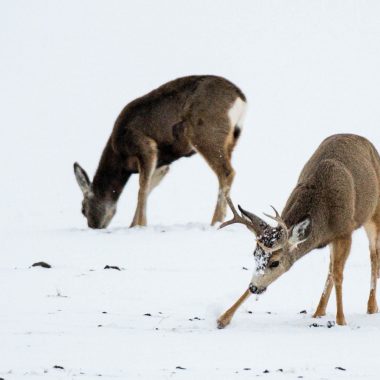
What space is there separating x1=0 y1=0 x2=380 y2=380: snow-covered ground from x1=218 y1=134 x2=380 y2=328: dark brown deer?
41 cm

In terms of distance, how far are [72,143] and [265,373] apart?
35225mm

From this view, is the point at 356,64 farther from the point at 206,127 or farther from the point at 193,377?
the point at 193,377

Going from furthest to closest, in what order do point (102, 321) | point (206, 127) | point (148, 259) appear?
point (206, 127), point (148, 259), point (102, 321)

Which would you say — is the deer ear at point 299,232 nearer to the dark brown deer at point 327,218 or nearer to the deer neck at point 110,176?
the dark brown deer at point 327,218

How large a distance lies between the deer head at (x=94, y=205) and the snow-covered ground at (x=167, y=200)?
0.66 meters

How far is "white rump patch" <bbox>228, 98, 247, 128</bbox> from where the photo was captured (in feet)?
58.0

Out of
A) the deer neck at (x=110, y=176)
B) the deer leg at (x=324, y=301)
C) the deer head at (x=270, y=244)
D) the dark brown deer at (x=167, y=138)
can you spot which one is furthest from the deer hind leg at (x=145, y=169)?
the deer head at (x=270, y=244)

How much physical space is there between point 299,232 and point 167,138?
7741mm

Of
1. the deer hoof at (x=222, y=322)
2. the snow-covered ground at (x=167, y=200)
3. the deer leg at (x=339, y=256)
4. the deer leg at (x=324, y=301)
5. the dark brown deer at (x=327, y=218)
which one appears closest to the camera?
the snow-covered ground at (x=167, y=200)

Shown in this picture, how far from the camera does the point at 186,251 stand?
48.9ft

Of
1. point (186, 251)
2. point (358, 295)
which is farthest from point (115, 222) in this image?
point (358, 295)

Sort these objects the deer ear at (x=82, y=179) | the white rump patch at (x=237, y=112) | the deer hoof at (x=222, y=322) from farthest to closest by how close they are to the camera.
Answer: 1. the deer ear at (x=82, y=179)
2. the white rump patch at (x=237, y=112)
3. the deer hoof at (x=222, y=322)

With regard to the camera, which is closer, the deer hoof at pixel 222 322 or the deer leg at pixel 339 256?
the deer hoof at pixel 222 322

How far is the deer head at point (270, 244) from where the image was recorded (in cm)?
1022
